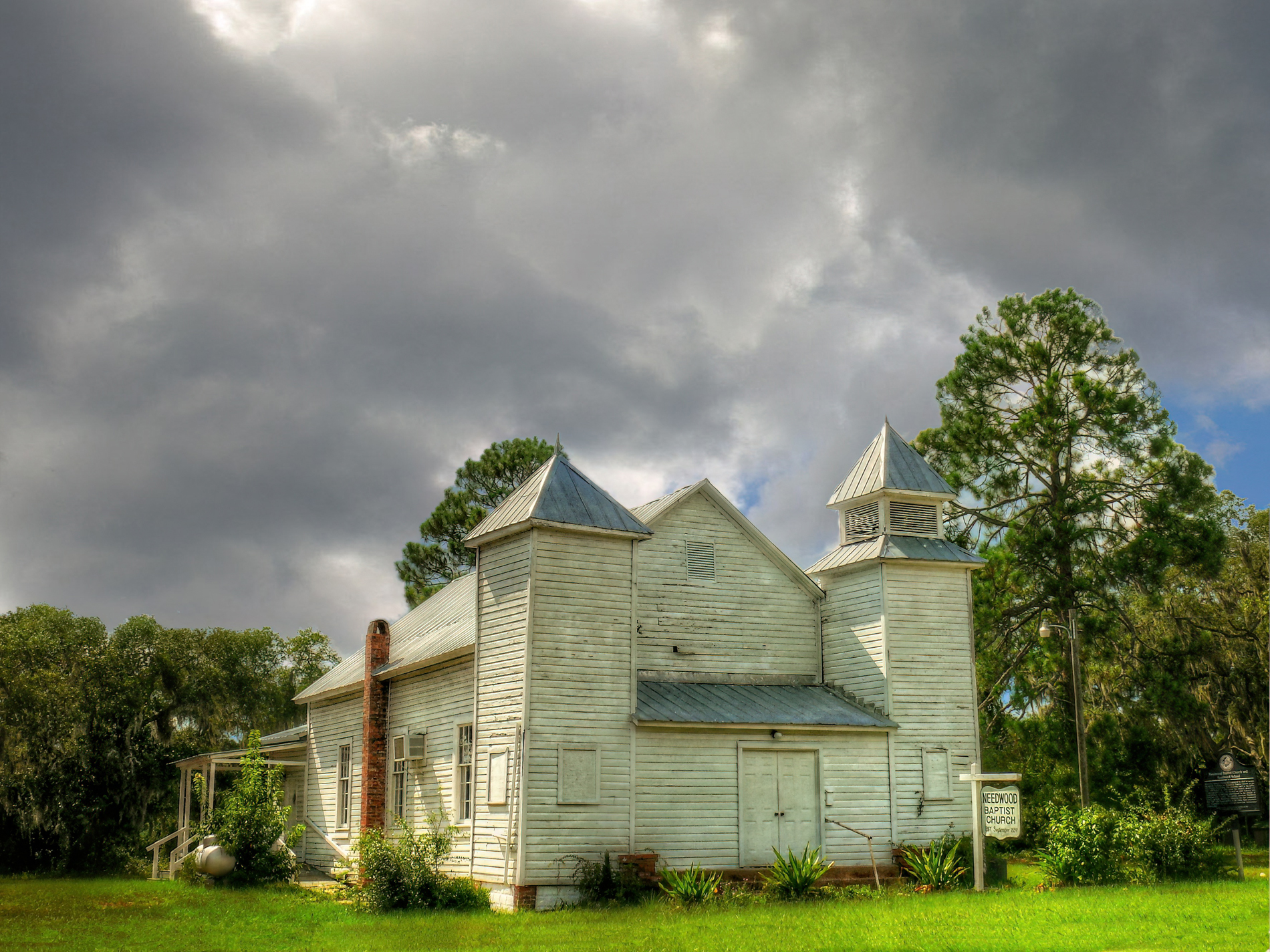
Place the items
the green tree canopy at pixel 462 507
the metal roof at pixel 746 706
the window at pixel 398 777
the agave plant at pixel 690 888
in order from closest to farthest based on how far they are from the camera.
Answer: the agave plant at pixel 690 888 < the metal roof at pixel 746 706 < the window at pixel 398 777 < the green tree canopy at pixel 462 507

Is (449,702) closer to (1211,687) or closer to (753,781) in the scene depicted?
(753,781)

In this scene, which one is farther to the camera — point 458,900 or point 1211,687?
point 1211,687

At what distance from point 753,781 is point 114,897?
1212 centimetres

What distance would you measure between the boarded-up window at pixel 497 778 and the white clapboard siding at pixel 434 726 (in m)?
1.48

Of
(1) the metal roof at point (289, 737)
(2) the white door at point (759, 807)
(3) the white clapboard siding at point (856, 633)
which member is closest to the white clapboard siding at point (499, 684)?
(2) the white door at point (759, 807)

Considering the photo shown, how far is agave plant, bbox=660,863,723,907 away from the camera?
720 inches

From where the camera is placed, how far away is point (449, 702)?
75.3ft

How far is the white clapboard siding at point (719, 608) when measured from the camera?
2331 cm

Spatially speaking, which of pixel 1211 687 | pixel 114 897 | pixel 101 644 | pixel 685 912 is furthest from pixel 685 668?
pixel 101 644

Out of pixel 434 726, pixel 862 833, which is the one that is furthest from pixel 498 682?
pixel 862 833

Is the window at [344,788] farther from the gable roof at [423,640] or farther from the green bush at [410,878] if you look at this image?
the green bush at [410,878]

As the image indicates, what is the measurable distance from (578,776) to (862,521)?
8919mm

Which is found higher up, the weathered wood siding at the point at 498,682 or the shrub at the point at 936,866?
the weathered wood siding at the point at 498,682

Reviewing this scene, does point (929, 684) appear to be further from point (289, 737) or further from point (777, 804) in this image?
point (289, 737)
